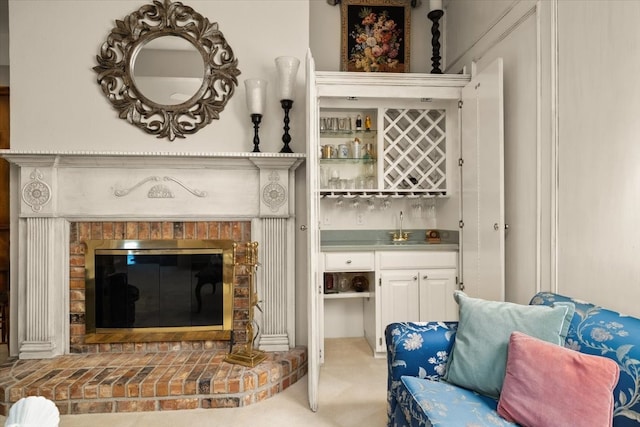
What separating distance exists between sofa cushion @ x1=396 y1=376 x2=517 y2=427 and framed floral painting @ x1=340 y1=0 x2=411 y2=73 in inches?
108

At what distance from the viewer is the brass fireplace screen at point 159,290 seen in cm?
263

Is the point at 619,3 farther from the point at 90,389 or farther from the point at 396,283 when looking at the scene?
the point at 90,389

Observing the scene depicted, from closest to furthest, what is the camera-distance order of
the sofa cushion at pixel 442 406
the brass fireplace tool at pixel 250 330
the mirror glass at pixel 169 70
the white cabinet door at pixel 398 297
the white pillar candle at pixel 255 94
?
the sofa cushion at pixel 442 406 < the brass fireplace tool at pixel 250 330 < the white pillar candle at pixel 255 94 < the mirror glass at pixel 169 70 < the white cabinet door at pixel 398 297

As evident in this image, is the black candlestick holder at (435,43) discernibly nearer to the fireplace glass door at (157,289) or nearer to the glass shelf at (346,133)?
the glass shelf at (346,133)

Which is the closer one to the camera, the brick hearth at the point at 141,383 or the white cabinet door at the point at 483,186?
the brick hearth at the point at 141,383

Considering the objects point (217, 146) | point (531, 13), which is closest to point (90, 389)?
point (217, 146)

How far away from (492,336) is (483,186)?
1.22 metres

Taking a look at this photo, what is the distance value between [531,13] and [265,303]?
2.48 m


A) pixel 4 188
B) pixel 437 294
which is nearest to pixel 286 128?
pixel 437 294

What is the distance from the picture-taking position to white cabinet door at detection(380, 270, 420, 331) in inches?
112

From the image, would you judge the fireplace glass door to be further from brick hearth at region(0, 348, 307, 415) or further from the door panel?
the door panel

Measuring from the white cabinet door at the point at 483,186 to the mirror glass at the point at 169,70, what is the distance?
77.3 inches

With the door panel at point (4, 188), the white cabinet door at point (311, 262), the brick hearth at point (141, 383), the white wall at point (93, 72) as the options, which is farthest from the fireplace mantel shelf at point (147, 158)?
the door panel at point (4, 188)

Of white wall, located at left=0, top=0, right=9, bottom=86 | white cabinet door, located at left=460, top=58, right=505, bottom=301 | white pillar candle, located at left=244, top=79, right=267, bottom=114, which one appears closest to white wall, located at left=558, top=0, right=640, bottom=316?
white cabinet door, located at left=460, top=58, right=505, bottom=301
